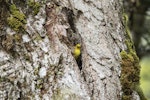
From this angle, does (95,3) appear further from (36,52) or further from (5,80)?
(5,80)

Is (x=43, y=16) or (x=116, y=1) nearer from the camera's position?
(x=43, y=16)

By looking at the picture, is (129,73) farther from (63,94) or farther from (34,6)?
(34,6)

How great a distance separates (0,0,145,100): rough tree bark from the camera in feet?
8.61

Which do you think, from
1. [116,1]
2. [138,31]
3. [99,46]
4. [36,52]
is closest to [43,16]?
[36,52]

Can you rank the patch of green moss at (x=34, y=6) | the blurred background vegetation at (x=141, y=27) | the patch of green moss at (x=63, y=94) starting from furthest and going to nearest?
the blurred background vegetation at (x=141, y=27) < the patch of green moss at (x=34, y=6) < the patch of green moss at (x=63, y=94)

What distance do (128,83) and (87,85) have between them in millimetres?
358

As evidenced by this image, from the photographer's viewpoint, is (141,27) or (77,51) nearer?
(77,51)

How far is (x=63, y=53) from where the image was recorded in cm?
275

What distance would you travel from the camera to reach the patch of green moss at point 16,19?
8.89 ft

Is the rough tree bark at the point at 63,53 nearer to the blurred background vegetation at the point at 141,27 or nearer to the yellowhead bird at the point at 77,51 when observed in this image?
the yellowhead bird at the point at 77,51

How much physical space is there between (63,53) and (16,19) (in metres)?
0.42

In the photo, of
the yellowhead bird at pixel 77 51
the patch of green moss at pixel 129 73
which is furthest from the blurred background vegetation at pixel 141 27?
the yellowhead bird at pixel 77 51

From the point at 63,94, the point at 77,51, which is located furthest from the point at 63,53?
the point at 63,94

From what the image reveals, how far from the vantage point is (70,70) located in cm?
271
